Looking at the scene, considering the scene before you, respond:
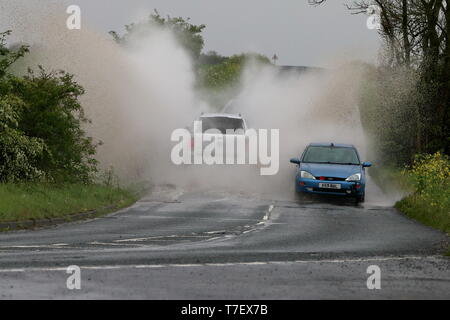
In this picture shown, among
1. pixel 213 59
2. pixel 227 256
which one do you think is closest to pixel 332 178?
pixel 227 256

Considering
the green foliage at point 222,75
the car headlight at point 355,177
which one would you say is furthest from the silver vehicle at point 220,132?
the green foliage at point 222,75

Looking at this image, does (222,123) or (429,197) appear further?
(222,123)

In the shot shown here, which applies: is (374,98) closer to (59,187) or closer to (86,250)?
(59,187)

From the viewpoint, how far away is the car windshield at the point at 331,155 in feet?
91.6

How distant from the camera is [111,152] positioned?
112 ft

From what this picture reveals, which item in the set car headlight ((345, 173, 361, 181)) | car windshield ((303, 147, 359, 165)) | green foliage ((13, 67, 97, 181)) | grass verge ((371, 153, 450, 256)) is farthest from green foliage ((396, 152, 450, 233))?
green foliage ((13, 67, 97, 181))

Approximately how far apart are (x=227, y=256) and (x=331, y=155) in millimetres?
14905

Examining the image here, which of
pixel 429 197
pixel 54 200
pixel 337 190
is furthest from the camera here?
pixel 337 190

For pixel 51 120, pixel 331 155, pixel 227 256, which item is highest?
pixel 51 120

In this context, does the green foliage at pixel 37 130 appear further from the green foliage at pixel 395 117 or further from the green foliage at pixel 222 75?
the green foliage at pixel 222 75

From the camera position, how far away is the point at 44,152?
2427 centimetres

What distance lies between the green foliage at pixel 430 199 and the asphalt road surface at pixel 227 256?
54 cm

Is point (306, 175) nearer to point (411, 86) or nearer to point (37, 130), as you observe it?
point (37, 130)
